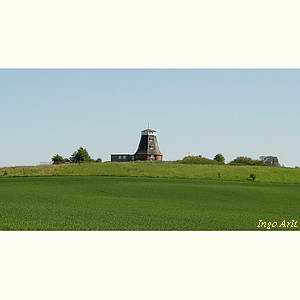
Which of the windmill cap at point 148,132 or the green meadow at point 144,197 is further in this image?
the windmill cap at point 148,132

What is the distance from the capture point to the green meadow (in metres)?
16.7

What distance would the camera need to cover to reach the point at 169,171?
3538 cm

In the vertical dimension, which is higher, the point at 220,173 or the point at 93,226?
the point at 220,173

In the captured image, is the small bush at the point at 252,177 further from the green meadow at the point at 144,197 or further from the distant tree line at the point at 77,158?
the distant tree line at the point at 77,158

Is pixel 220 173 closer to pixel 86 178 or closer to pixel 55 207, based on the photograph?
pixel 86 178

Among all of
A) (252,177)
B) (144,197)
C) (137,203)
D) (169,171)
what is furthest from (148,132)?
(252,177)

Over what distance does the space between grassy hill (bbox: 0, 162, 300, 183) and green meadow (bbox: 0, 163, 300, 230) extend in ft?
0.23

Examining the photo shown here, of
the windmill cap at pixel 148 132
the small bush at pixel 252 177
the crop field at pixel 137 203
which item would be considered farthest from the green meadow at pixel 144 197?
the windmill cap at pixel 148 132

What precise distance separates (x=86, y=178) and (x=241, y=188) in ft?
37.1

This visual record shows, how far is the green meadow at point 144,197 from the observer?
1666cm

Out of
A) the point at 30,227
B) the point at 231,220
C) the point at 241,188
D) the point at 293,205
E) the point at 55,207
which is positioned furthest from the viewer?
the point at 241,188

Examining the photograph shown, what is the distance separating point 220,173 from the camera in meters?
36.1

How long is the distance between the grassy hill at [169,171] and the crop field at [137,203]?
1.70 feet
